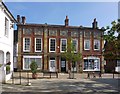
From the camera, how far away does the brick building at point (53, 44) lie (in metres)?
39.4

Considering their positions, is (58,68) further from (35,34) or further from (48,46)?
(35,34)

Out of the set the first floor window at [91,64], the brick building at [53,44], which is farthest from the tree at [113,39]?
the first floor window at [91,64]

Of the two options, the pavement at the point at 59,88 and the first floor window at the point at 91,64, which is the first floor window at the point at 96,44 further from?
the pavement at the point at 59,88

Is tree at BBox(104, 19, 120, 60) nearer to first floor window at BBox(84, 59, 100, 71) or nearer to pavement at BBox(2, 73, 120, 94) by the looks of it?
pavement at BBox(2, 73, 120, 94)

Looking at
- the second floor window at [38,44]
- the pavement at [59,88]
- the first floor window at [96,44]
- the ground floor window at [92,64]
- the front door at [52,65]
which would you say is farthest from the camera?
the first floor window at [96,44]

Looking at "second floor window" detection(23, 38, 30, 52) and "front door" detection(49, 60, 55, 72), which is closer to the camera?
"second floor window" detection(23, 38, 30, 52)

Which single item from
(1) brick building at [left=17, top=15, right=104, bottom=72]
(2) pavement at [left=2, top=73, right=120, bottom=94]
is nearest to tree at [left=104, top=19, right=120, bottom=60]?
(2) pavement at [left=2, top=73, right=120, bottom=94]

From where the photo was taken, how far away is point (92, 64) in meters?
42.3

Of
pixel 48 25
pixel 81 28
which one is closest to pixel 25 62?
pixel 48 25

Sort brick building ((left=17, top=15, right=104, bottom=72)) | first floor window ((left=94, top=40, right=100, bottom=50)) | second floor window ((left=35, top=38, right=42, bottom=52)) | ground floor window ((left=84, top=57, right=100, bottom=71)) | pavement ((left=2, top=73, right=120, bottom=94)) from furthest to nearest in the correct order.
Answer: first floor window ((left=94, top=40, right=100, bottom=50)), ground floor window ((left=84, top=57, right=100, bottom=71)), second floor window ((left=35, top=38, right=42, bottom=52)), brick building ((left=17, top=15, right=104, bottom=72)), pavement ((left=2, top=73, right=120, bottom=94))

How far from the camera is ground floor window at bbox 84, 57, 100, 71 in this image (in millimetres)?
42031

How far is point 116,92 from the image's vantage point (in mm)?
16672

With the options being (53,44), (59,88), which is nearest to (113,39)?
(59,88)

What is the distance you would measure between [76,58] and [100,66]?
510 inches
